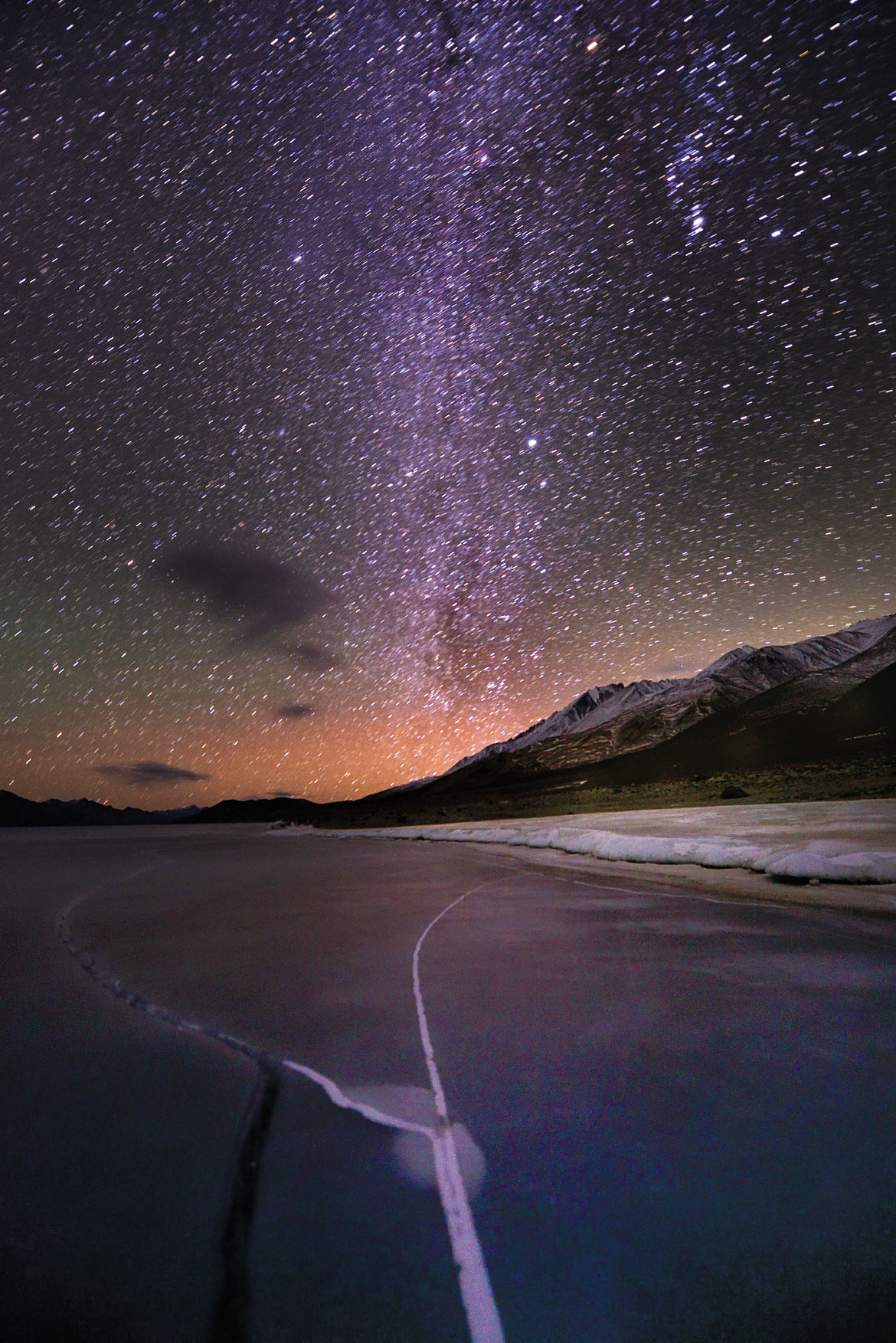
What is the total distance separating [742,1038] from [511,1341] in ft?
11.7

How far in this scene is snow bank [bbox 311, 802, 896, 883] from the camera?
14.3m

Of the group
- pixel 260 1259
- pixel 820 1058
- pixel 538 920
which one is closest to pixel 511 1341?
pixel 260 1259

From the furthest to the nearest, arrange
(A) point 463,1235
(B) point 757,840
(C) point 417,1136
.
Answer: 1. (B) point 757,840
2. (C) point 417,1136
3. (A) point 463,1235

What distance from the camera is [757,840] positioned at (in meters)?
20.6

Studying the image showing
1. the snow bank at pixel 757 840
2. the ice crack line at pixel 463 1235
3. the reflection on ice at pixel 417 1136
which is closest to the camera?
the ice crack line at pixel 463 1235

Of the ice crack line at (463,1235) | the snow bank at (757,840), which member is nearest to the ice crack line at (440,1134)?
the ice crack line at (463,1235)

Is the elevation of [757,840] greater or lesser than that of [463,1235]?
lesser

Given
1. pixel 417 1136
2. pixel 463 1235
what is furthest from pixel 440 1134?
pixel 463 1235

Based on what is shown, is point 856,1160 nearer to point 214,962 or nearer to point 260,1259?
point 260,1259

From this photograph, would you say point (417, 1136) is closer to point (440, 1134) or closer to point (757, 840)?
point (440, 1134)

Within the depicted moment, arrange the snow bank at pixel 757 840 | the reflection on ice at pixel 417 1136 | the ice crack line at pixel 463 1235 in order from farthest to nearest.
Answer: the snow bank at pixel 757 840
the reflection on ice at pixel 417 1136
the ice crack line at pixel 463 1235

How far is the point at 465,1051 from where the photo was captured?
16.6ft

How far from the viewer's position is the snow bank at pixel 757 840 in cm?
1432

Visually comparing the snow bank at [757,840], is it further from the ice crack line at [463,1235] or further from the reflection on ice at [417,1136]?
the ice crack line at [463,1235]
